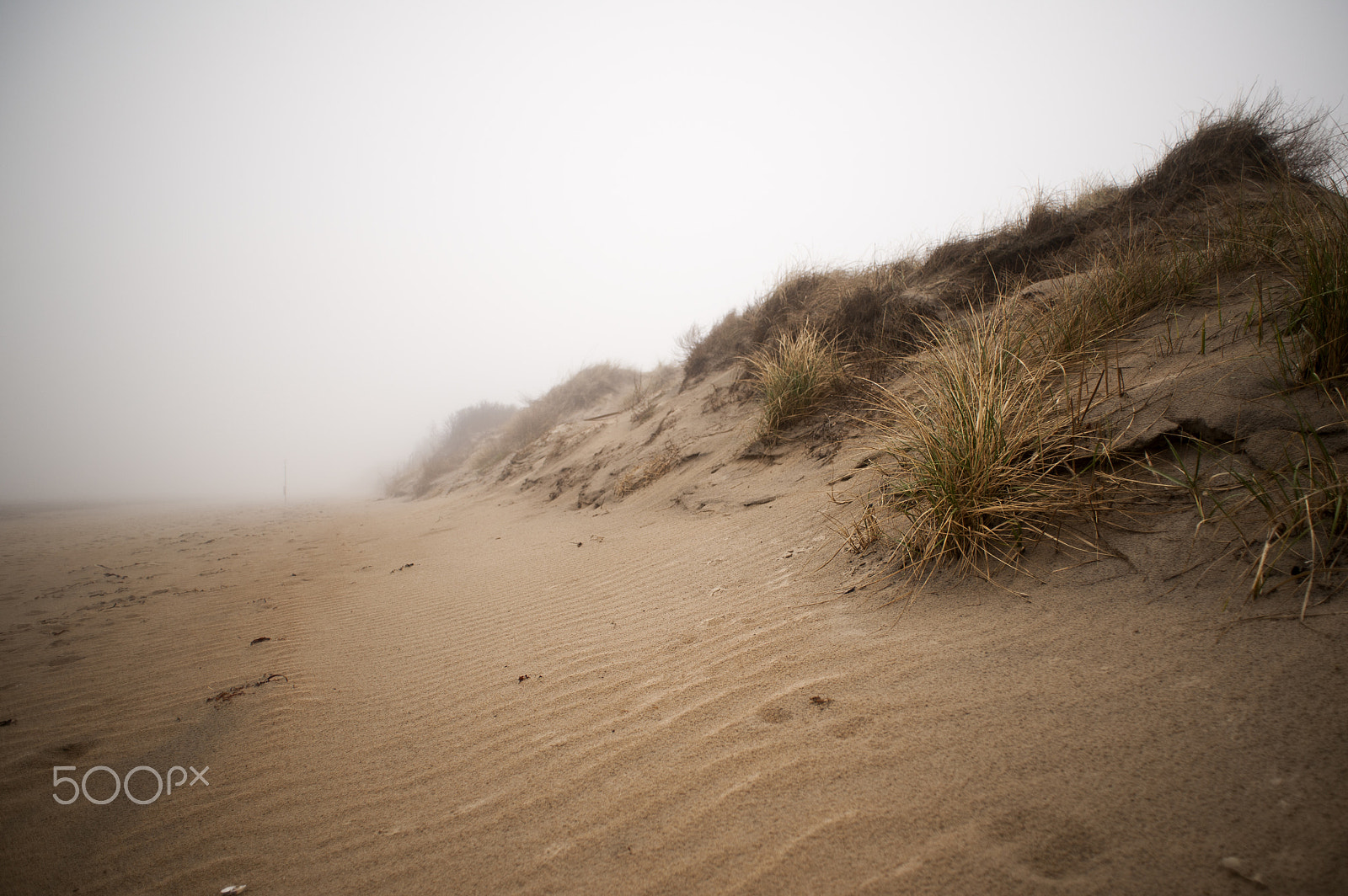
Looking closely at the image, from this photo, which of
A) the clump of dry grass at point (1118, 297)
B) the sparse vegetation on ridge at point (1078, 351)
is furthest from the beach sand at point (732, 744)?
the clump of dry grass at point (1118, 297)

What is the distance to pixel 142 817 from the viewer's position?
1645 millimetres

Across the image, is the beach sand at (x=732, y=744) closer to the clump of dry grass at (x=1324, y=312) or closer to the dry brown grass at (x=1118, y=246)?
the clump of dry grass at (x=1324, y=312)

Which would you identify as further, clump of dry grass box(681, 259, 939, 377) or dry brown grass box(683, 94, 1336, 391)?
clump of dry grass box(681, 259, 939, 377)

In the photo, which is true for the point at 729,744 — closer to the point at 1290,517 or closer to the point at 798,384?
the point at 1290,517

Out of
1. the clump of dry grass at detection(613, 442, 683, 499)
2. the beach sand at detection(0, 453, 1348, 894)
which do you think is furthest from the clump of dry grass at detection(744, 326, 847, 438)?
the beach sand at detection(0, 453, 1348, 894)

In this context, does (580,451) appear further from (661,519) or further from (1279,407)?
(1279,407)

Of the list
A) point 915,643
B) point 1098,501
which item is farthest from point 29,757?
point 1098,501

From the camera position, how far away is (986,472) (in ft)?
7.12

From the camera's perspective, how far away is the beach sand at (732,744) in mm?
1043

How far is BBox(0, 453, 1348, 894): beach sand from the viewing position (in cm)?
104

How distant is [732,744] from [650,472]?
4792 mm

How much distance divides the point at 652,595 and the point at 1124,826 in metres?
2.21

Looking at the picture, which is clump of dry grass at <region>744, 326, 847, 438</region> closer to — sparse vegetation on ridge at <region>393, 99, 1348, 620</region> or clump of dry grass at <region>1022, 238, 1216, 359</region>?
sparse vegetation on ridge at <region>393, 99, 1348, 620</region>

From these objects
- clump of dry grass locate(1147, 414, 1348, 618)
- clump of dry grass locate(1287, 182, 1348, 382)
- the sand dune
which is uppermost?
clump of dry grass locate(1287, 182, 1348, 382)
